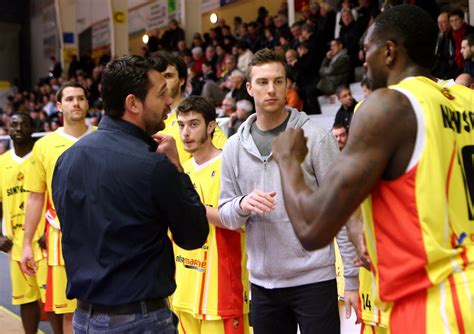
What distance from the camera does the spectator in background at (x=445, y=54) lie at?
8273 mm

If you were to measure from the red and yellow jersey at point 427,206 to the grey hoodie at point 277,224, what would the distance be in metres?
1.20

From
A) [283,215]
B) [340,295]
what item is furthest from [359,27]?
[283,215]

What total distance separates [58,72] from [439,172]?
71.1ft

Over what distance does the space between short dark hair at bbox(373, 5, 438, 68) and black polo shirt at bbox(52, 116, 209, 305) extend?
3.19 ft

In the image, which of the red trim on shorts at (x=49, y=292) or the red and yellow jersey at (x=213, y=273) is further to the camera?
the red trim on shorts at (x=49, y=292)

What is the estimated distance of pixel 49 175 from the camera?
506cm

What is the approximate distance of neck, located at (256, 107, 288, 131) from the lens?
143 inches

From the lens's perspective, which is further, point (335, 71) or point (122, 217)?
point (335, 71)

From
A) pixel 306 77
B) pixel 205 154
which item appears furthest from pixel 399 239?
pixel 306 77

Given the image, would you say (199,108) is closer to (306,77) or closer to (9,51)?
(306,77)

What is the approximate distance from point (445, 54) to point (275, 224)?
19.9 feet

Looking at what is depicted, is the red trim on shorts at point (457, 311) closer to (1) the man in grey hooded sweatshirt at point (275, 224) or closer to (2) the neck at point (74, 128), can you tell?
(1) the man in grey hooded sweatshirt at point (275, 224)

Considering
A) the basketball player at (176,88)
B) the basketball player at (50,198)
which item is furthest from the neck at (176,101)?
the basketball player at (50,198)

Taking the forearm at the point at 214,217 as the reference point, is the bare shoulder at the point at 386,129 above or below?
above
